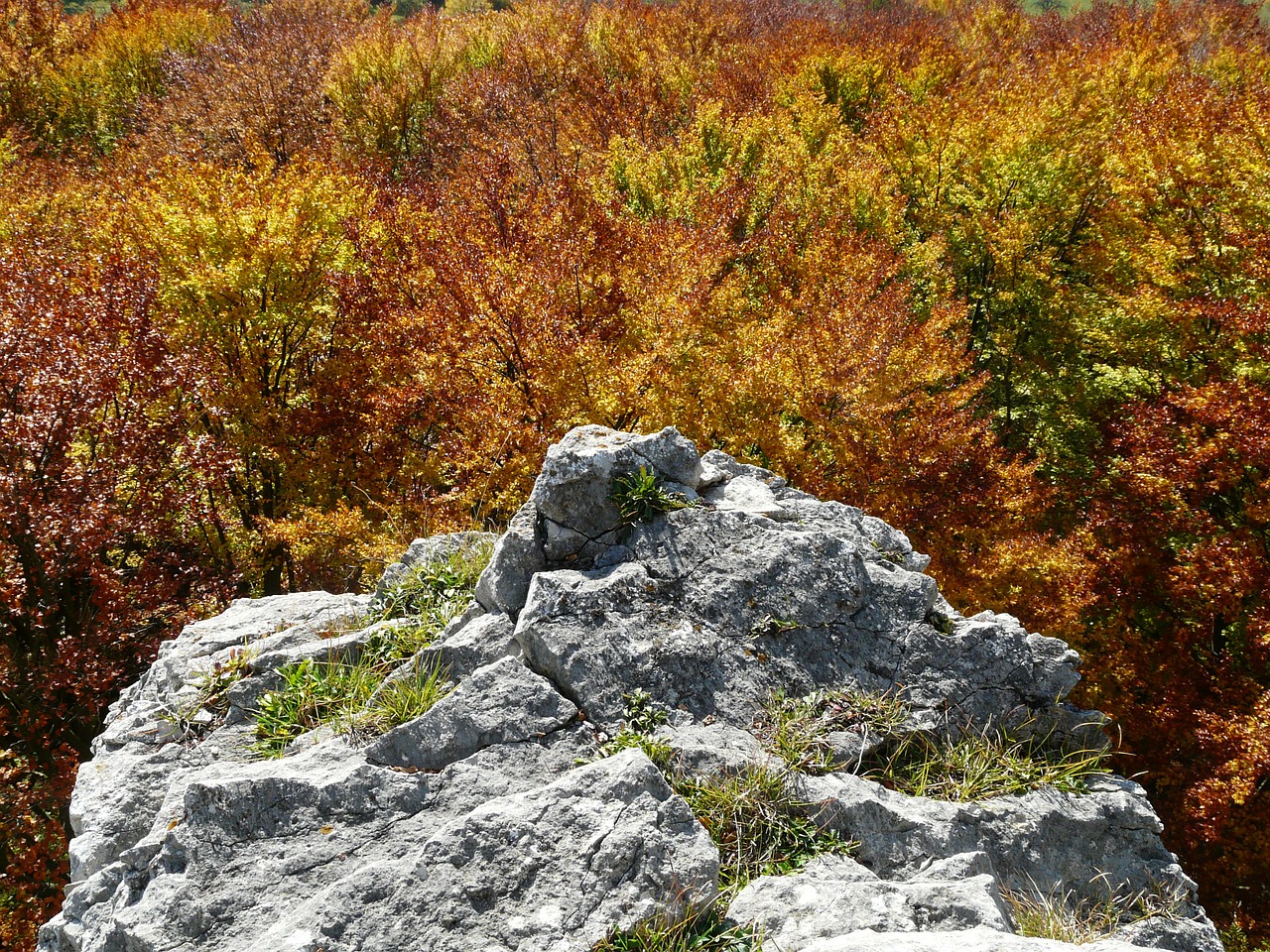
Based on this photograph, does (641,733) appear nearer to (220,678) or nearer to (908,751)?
(908,751)

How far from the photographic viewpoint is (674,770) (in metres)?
5.91

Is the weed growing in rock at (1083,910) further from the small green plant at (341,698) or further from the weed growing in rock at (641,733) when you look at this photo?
the small green plant at (341,698)

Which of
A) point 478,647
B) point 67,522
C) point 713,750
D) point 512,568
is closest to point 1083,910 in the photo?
point 713,750

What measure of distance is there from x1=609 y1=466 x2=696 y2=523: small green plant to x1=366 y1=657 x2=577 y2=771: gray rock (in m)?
1.92

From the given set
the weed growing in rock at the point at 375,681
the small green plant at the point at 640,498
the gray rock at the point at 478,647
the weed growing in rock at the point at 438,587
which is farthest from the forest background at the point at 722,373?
the small green plant at the point at 640,498

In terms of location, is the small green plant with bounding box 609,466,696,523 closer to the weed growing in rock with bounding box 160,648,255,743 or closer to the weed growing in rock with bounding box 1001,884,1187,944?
the weed growing in rock with bounding box 160,648,255,743

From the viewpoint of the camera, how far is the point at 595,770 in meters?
5.41

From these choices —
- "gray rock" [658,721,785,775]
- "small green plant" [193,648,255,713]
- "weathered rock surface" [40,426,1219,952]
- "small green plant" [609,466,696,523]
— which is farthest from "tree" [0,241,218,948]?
"gray rock" [658,721,785,775]

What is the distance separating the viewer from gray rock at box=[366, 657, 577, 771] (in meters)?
6.01

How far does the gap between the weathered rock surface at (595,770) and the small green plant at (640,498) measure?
4.0 inches

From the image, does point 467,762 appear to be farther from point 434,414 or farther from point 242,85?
point 242,85

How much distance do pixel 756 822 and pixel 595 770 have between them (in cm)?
131

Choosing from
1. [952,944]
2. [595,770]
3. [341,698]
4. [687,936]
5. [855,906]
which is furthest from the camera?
[341,698]

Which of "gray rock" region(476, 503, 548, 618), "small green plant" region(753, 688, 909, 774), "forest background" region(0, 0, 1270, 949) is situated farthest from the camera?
"forest background" region(0, 0, 1270, 949)
